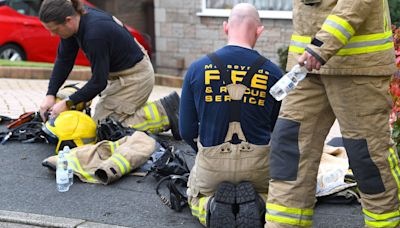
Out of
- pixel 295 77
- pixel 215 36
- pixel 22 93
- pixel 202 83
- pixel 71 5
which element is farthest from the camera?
pixel 215 36

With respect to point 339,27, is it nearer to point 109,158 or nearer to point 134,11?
point 109,158

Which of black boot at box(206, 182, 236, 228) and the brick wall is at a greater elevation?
black boot at box(206, 182, 236, 228)

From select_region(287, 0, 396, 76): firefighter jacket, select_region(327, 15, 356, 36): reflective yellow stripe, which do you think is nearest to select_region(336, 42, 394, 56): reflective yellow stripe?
select_region(287, 0, 396, 76): firefighter jacket

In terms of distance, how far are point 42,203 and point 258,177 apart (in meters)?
1.61

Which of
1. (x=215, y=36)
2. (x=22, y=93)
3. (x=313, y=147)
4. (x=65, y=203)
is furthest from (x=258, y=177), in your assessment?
(x=215, y=36)

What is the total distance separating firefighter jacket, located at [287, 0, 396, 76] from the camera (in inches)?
166

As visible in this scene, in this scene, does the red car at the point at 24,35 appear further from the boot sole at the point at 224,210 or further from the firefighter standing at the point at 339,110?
the firefighter standing at the point at 339,110

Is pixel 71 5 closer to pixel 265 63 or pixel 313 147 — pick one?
pixel 265 63

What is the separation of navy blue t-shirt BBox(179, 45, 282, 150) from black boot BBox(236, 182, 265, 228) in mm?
321

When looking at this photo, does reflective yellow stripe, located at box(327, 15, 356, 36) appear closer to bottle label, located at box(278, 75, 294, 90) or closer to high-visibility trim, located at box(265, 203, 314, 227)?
bottle label, located at box(278, 75, 294, 90)

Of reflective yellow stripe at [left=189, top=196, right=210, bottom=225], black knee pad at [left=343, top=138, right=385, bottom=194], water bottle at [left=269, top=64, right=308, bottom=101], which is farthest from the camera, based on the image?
reflective yellow stripe at [left=189, top=196, right=210, bottom=225]

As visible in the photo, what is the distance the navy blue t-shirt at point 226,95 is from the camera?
193 inches

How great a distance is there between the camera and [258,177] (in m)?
5.00

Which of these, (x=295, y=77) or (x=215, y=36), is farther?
(x=215, y=36)
